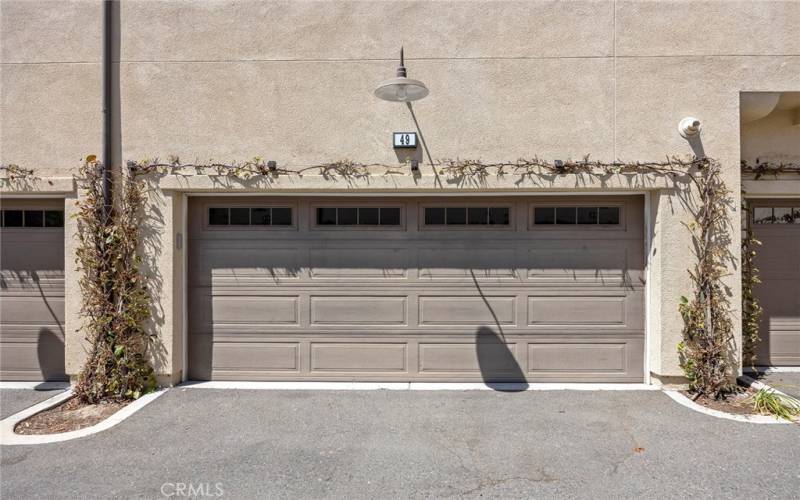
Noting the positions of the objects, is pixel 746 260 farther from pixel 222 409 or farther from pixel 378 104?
pixel 222 409

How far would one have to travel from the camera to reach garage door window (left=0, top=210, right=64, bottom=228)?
17.1 ft

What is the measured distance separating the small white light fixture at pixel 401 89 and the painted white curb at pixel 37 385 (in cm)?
479

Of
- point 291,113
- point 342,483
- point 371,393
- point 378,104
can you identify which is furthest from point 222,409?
point 378,104

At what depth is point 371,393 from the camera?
15.8ft

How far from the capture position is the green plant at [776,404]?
13.6 feet

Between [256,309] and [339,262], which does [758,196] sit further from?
[256,309]

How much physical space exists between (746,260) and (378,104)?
4472 millimetres

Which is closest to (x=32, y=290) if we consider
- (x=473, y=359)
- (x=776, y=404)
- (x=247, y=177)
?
(x=247, y=177)

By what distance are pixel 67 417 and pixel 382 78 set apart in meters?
4.60

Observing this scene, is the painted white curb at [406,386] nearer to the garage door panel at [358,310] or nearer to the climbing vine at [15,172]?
the garage door panel at [358,310]

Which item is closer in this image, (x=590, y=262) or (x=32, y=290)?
(x=590, y=262)

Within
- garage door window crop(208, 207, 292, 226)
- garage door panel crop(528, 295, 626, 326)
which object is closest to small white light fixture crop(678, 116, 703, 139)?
garage door panel crop(528, 295, 626, 326)

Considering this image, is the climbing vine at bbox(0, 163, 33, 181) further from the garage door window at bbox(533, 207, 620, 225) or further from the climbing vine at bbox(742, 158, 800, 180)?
the climbing vine at bbox(742, 158, 800, 180)

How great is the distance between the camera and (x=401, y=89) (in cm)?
414
